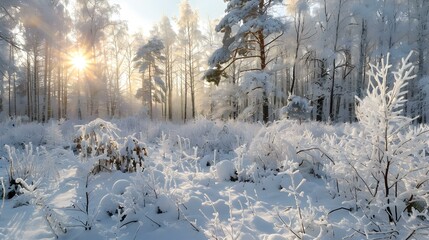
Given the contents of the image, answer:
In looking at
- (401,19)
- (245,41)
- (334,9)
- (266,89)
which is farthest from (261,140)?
(401,19)

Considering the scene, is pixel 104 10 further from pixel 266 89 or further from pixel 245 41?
pixel 266 89

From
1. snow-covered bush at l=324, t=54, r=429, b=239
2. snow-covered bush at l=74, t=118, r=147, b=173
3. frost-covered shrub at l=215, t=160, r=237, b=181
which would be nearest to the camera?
snow-covered bush at l=324, t=54, r=429, b=239

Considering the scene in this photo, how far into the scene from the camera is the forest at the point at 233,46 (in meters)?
11.2

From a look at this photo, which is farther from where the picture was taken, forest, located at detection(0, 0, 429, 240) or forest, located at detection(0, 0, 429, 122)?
forest, located at detection(0, 0, 429, 122)

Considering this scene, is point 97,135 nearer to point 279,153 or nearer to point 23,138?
point 279,153

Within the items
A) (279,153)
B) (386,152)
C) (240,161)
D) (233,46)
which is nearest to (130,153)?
(240,161)

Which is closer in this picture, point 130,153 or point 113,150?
point 130,153

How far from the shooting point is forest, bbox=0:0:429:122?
1122 centimetres

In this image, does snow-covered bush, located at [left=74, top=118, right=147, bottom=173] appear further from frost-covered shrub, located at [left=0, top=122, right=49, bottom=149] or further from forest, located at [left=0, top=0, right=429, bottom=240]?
frost-covered shrub, located at [left=0, top=122, right=49, bottom=149]

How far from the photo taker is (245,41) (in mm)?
11469

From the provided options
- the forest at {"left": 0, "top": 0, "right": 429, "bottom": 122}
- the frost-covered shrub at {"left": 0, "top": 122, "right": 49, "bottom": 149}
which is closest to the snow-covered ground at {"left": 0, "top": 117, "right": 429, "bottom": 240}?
the frost-covered shrub at {"left": 0, "top": 122, "right": 49, "bottom": 149}

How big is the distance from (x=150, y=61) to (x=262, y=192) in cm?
2428

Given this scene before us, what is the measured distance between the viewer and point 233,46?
11781mm

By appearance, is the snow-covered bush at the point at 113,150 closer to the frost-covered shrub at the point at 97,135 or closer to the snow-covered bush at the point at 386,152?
the frost-covered shrub at the point at 97,135
